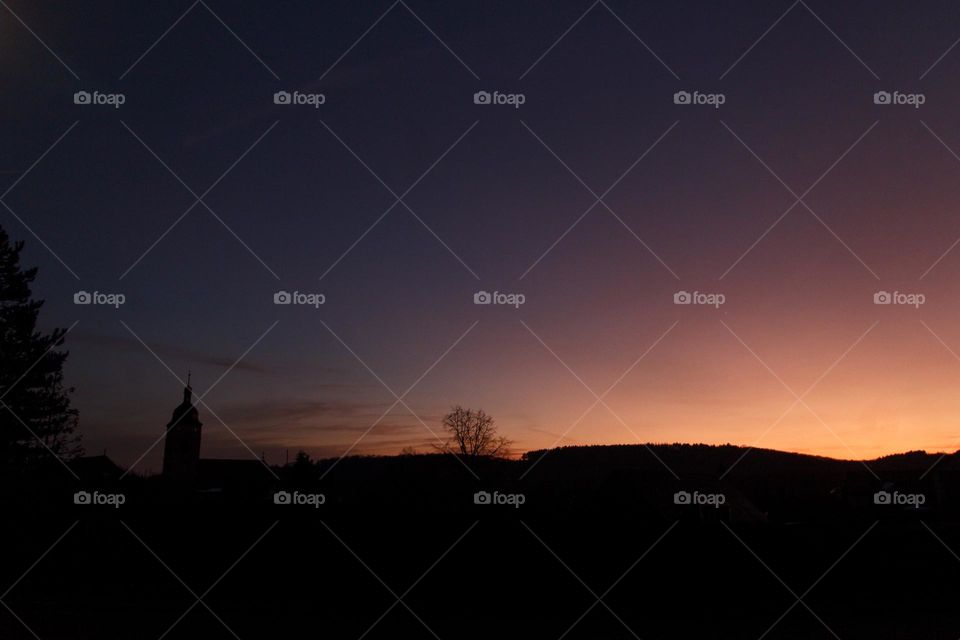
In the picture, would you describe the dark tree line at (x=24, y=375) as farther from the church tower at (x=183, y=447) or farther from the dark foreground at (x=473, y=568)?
Answer: the church tower at (x=183, y=447)

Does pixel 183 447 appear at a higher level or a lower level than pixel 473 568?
higher

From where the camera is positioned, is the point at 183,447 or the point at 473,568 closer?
the point at 473,568

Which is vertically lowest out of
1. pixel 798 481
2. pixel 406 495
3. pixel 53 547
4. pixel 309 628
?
pixel 309 628

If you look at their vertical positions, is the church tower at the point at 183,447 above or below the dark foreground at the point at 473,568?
above

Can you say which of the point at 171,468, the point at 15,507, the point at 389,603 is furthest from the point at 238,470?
the point at 389,603

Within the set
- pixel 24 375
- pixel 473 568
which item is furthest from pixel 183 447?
pixel 473 568

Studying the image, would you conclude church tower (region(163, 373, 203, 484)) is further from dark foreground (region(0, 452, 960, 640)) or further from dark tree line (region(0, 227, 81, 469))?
dark foreground (region(0, 452, 960, 640))

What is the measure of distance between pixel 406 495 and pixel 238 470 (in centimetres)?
5711

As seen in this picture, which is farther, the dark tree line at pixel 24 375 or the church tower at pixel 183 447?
the church tower at pixel 183 447

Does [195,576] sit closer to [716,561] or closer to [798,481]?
[716,561]

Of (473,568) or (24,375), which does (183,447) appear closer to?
(24,375)

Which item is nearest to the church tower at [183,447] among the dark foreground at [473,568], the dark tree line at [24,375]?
the dark tree line at [24,375]

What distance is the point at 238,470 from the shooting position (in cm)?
Result: 7231

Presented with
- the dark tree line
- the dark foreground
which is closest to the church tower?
the dark tree line
